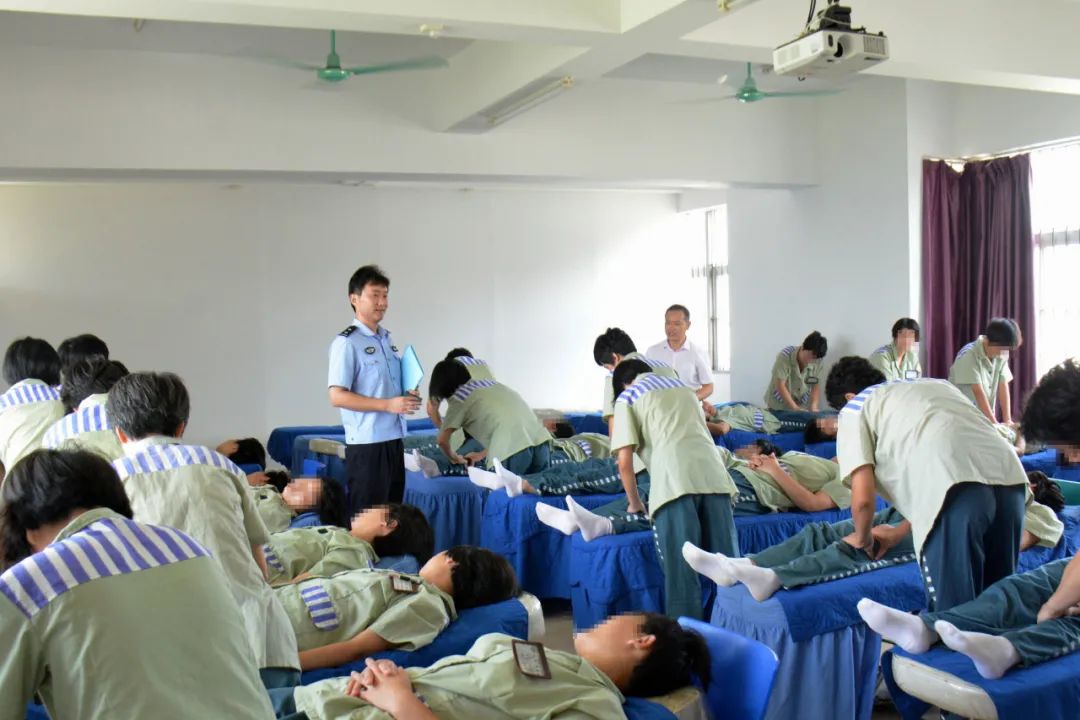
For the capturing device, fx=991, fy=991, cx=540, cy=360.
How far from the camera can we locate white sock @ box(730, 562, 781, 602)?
2936 mm

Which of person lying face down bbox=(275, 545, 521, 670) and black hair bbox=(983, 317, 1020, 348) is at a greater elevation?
black hair bbox=(983, 317, 1020, 348)

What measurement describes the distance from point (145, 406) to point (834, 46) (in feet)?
7.98

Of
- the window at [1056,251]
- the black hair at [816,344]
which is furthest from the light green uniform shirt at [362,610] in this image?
the window at [1056,251]

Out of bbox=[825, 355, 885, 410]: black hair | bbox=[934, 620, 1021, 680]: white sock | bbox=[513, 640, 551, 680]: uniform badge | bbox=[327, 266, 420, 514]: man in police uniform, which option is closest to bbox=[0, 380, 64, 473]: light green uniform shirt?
bbox=[327, 266, 420, 514]: man in police uniform

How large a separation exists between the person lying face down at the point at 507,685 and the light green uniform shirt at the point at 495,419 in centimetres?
298

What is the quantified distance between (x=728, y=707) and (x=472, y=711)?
544 mm

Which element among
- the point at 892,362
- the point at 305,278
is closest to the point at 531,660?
the point at 892,362

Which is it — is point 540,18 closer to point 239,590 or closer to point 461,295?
point 239,590

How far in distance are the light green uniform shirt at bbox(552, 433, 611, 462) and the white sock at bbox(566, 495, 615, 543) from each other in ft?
4.84

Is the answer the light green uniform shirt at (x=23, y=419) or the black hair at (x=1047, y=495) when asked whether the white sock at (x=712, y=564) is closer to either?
the black hair at (x=1047, y=495)

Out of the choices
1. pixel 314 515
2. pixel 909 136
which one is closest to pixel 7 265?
pixel 314 515

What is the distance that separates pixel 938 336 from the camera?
304 inches

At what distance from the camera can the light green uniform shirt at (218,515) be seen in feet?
6.59

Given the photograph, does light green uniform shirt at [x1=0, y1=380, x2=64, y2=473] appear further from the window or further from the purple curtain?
the window
